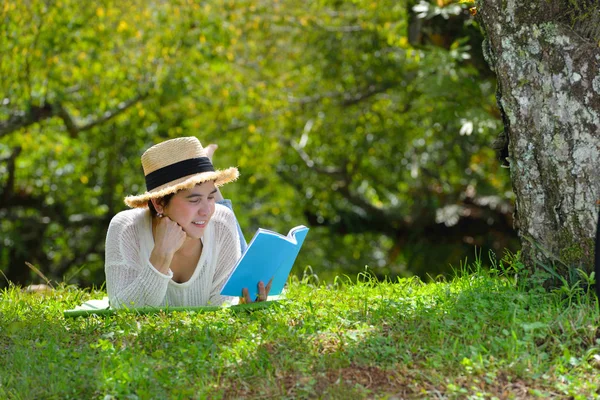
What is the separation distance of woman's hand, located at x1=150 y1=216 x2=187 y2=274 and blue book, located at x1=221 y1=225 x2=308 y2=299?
0.34m

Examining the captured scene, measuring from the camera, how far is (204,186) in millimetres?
4688

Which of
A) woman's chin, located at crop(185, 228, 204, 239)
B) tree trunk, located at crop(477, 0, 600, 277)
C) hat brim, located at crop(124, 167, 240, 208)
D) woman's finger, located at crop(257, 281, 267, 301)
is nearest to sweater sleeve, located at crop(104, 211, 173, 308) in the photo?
hat brim, located at crop(124, 167, 240, 208)

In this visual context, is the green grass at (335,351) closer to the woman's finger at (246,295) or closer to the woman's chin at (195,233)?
the woman's finger at (246,295)

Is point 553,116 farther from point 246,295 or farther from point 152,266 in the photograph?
point 152,266

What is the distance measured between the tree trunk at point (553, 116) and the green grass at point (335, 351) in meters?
0.31

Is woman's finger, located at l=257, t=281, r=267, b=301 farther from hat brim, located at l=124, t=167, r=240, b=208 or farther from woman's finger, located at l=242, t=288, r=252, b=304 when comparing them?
hat brim, located at l=124, t=167, r=240, b=208

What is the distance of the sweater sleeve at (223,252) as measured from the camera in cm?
500

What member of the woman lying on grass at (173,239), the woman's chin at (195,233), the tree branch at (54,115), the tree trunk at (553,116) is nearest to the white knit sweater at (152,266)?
the woman lying on grass at (173,239)

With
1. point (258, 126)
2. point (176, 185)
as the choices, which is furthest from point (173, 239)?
point (258, 126)

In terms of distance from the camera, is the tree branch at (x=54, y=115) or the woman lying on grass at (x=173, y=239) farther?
the tree branch at (x=54, y=115)

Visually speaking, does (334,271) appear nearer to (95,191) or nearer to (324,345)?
(95,191)

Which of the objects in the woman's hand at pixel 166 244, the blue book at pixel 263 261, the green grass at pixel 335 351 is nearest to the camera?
the green grass at pixel 335 351

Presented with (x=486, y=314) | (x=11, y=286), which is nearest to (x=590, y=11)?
(x=486, y=314)

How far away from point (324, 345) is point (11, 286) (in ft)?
9.38
